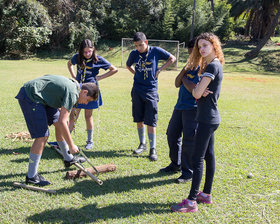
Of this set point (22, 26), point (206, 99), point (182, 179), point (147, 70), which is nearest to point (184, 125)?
point (182, 179)

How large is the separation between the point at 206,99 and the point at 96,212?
1799 mm

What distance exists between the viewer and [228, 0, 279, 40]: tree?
31562 millimetres

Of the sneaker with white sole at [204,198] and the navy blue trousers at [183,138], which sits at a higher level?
the navy blue trousers at [183,138]

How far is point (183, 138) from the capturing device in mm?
3814

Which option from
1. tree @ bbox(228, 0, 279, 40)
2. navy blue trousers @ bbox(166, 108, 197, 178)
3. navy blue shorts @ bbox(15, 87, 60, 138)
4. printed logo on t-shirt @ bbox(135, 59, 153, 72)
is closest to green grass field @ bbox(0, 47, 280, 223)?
navy blue trousers @ bbox(166, 108, 197, 178)

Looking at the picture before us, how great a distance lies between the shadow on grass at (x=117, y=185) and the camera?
354 cm

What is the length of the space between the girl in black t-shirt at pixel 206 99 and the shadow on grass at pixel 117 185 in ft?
2.27

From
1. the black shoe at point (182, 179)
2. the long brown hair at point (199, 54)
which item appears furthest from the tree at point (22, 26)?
the long brown hair at point (199, 54)

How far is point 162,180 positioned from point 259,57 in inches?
1103

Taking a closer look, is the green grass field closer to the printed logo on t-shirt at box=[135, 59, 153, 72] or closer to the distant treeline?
the printed logo on t-shirt at box=[135, 59, 153, 72]

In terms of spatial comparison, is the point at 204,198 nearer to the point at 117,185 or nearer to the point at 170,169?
the point at 170,169

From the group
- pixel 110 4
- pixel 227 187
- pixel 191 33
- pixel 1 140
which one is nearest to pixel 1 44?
pixel 110 4

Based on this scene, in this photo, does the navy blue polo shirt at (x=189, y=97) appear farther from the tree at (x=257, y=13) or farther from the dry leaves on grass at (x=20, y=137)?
the tree at (x=257, y=13)

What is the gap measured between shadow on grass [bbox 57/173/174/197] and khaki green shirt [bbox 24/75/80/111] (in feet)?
3.78
